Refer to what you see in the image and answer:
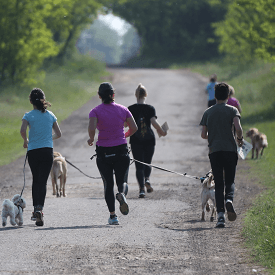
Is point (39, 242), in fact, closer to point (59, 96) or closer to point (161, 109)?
point (161, 109)

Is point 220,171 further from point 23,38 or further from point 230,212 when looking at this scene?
point 23,38

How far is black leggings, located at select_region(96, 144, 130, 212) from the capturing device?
7098mm

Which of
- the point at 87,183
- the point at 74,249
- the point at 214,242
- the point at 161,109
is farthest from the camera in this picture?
the point at 161,109

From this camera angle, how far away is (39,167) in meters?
7.58

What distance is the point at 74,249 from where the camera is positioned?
5.94 metres

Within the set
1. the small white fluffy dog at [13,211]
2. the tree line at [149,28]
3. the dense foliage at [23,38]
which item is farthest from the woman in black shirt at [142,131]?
the dense foliage at [23,38]

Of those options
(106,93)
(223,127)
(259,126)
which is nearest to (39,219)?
(106,93)

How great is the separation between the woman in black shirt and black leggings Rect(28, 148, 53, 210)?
7.66 ft

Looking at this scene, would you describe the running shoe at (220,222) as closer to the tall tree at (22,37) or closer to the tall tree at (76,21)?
the tall tree at (22,37)

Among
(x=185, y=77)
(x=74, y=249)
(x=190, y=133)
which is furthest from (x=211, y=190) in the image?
(x=185, y=77)

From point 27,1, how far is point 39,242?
74.8ft

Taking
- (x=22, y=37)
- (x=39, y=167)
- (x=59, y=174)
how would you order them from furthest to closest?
(x=22, y=37) < (x=59, y=174) < (x=39, y=167)

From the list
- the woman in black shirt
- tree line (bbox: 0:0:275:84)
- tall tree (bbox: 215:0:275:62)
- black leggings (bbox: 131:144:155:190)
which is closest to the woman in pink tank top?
the woman in black shirt

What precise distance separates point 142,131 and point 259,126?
11.6 metres
